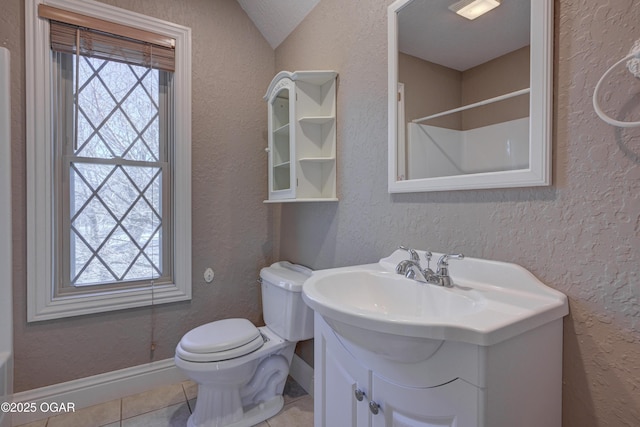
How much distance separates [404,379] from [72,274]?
183 cm

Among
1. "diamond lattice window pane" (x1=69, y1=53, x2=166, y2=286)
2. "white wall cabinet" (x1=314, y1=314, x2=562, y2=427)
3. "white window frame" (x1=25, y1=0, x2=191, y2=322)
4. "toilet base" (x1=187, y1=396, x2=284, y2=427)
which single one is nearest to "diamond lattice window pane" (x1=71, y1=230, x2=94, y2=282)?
"diamond lattice window pane" (x1=69, y1=53, x2=166, y2=286)

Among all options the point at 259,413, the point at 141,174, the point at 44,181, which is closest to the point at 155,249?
the point at 141,174

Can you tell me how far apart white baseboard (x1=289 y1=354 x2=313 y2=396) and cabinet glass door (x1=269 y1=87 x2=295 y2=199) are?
1.03 m

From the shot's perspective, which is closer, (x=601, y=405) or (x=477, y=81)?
(x=601, y=405)

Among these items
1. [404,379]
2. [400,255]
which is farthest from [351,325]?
[400,255]

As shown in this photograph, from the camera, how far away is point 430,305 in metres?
0.98

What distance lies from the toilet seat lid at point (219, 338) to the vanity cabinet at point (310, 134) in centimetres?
71

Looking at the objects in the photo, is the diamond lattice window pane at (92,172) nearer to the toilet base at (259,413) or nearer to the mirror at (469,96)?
the toilet base at (259,413)

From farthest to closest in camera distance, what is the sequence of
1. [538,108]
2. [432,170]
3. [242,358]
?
[242,358], [432,170], [538,108]

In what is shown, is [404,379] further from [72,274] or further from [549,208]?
[72,274]

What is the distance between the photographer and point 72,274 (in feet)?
5.57

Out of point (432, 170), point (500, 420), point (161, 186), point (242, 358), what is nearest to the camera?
point (500, 420)

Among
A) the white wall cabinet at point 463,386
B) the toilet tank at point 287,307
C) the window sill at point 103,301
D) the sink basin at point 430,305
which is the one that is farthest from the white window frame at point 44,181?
the white wall cabinet at point 463,386

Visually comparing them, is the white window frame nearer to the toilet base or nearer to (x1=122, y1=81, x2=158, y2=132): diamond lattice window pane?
(x1=122, y1=81, x2=158, y2=132): diamond lattice window pane
